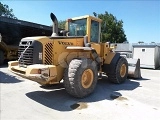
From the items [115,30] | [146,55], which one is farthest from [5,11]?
[146,55]

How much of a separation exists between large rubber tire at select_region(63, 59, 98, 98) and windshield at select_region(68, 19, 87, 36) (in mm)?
1499

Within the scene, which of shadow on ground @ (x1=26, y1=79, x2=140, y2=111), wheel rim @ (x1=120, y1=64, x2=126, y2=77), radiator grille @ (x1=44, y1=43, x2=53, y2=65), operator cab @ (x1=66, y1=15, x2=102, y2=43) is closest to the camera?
shadow on ground @ (x1=26, y1=79, x2=140, y2=111)

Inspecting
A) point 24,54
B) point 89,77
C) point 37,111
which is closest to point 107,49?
point 89,77

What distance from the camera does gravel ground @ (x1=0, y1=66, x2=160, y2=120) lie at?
448cm

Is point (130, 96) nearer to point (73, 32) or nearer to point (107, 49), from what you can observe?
point (107, 49)

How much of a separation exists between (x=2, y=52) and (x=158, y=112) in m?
11.4

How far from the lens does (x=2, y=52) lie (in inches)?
529

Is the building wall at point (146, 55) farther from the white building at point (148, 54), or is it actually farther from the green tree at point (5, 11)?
the green tree at point (5, 11)

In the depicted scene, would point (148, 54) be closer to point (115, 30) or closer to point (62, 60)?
point (62, 60)

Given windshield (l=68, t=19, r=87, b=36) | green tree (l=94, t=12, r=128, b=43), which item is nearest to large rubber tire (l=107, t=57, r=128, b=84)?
windshield (l=68, t=19, r=87, b=36)

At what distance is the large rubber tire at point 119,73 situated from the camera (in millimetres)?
7754

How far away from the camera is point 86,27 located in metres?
6.83

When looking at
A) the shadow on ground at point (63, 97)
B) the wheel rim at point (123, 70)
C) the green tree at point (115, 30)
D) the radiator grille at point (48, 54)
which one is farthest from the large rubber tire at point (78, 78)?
the green tree at point (115, 30)

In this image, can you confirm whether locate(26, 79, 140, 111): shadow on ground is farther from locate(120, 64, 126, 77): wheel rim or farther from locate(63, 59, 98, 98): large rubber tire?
locate(120, 64, 126, 77): wheel rim
